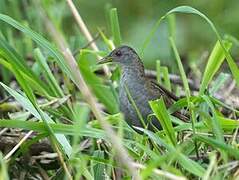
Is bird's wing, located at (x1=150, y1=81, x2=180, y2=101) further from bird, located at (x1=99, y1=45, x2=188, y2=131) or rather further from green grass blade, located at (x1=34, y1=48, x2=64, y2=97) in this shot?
green grass blade, located at (x1=34, y1=48, x2=64, y2=97)

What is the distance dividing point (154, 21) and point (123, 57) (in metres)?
2.55

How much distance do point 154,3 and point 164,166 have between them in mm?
3997

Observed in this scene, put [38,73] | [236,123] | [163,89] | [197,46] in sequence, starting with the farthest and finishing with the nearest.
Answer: [197,46]
[38,73]
[163,89]
[236,123]

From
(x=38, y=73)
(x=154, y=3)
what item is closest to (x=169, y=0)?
(x=154, y=3)

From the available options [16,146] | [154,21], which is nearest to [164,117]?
[16,146]

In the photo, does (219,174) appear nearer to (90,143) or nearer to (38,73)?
(90,143)

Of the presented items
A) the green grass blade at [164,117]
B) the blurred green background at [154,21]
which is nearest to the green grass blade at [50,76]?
the green grass blade at [164,117]

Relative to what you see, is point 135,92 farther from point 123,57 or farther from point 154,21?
point 154,21

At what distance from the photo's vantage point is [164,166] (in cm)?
258

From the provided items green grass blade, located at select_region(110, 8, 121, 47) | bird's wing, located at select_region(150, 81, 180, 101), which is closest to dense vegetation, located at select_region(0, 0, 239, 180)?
green grass blade, located at select_region(110, 8, 121, 47)

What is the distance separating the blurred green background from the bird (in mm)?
1402

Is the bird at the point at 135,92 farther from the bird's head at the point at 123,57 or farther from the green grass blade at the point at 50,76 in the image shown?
the green grass blade at the point at 50,76

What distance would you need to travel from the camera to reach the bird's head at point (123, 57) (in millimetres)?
3725

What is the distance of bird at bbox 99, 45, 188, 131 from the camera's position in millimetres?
3354
